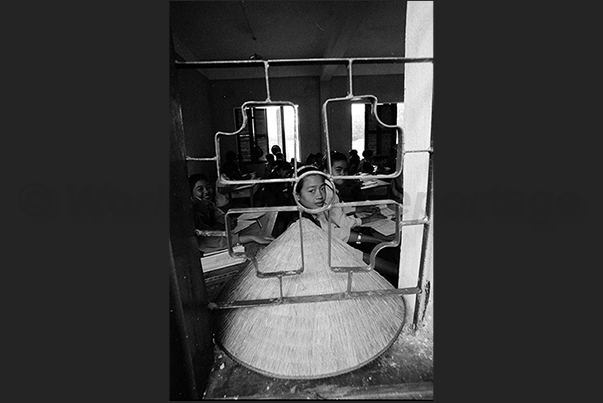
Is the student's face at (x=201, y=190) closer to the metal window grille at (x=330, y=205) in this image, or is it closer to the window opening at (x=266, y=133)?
the metal window grille at (x=330, y=205)

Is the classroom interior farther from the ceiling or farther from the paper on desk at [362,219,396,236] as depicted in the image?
the paper on desk at [362,219,396,236]

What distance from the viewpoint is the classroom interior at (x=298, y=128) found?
71 cm

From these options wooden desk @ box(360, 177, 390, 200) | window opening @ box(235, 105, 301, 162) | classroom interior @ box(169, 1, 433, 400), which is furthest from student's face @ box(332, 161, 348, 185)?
window opening @ box(235, 105, 301, 162)

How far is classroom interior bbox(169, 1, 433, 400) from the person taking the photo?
71cm

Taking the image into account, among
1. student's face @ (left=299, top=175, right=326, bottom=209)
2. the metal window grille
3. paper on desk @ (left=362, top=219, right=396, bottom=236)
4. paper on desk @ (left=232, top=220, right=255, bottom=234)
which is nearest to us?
the metal window grille

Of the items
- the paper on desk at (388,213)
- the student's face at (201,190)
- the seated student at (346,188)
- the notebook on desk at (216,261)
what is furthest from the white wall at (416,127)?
the seated student at (346,188)

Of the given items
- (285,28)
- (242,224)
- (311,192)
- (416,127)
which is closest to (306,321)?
(416,127)

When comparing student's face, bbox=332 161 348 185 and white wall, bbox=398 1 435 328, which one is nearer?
white wall, bbox=398 1 435 328

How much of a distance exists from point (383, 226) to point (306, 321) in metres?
1.37

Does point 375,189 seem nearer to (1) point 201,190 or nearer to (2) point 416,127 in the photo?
(1) point 201,190

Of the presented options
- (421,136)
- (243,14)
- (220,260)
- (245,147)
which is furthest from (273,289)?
(245,147)

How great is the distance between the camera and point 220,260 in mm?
997

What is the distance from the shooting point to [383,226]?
2.07 m

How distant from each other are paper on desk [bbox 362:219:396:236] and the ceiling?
6.23ft
